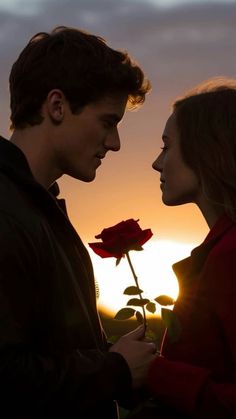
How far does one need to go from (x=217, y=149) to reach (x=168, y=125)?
0.37 metres

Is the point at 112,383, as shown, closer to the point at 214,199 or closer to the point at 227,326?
the point at 227,326

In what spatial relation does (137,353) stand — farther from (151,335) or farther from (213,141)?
(213,141)

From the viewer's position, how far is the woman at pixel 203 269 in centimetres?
332

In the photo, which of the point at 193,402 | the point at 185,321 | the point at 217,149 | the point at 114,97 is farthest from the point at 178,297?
the point at 114,97

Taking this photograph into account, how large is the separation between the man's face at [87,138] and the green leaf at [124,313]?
788 mm

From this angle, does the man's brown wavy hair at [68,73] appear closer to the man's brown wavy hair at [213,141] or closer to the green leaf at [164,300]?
the man's brown wavy hair at [213,141]

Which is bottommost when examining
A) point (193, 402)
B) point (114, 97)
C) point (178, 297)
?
point (193, 402)

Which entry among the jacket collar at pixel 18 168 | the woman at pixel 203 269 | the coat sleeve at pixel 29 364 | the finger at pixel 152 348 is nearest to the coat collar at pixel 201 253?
the woman at pixel 203 269

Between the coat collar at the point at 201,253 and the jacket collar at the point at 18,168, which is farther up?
the jacket collar at the point at 18,168

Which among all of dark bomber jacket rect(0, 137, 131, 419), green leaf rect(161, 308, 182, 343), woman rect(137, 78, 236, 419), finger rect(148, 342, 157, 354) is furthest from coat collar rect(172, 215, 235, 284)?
dark bomber jacket rect(0, 137, 131, 419)

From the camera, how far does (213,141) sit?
3723 millimetres

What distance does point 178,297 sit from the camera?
3.55 metres

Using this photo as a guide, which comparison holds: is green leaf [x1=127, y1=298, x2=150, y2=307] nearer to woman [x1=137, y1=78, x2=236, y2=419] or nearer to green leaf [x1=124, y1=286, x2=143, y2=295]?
green leaf [x1=124, y1=286, x2=143, y2=295]

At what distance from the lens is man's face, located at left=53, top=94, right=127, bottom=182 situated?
12.7 ft
